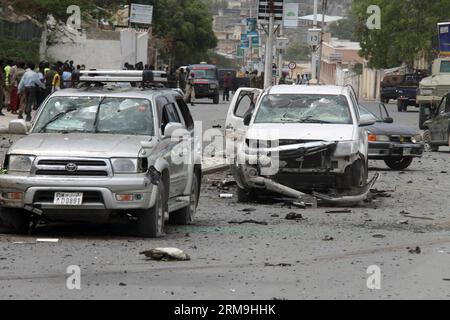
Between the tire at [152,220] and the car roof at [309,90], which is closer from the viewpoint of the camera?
the tire at [152,220]

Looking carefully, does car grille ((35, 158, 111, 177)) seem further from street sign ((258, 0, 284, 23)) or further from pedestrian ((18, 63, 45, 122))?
pedestrian ((18, 63, 45, 122))

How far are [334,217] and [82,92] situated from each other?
3995 millimetres

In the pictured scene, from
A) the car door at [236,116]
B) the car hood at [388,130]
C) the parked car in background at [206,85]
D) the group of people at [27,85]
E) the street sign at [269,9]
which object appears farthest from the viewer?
the parked car in background at [206,85]

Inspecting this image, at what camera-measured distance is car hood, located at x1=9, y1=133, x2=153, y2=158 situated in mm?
12719

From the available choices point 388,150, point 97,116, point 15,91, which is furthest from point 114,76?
point 15,91

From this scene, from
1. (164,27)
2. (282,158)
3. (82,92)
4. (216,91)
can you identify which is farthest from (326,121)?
(164,27)

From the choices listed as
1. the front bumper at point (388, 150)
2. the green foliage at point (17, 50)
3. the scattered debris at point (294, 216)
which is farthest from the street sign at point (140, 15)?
the scattered debris at point (294, 216)

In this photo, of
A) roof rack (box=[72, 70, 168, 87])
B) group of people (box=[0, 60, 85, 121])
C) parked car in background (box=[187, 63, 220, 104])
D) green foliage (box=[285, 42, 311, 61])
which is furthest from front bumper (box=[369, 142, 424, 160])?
green foliage (box=[285, 42, 311, 61])

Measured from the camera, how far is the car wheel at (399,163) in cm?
2606

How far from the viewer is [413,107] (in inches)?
2808

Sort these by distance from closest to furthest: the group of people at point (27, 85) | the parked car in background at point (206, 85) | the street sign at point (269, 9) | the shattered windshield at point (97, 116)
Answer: the shattered windshield at point (97, 116), the street sign at point (269, 9), the group of people at point (27, 85), the parked car in background at point (206, 85)

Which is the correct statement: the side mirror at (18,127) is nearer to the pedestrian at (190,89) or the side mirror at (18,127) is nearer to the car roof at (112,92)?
the car roof at (112,92)

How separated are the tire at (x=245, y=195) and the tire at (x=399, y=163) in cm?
867
